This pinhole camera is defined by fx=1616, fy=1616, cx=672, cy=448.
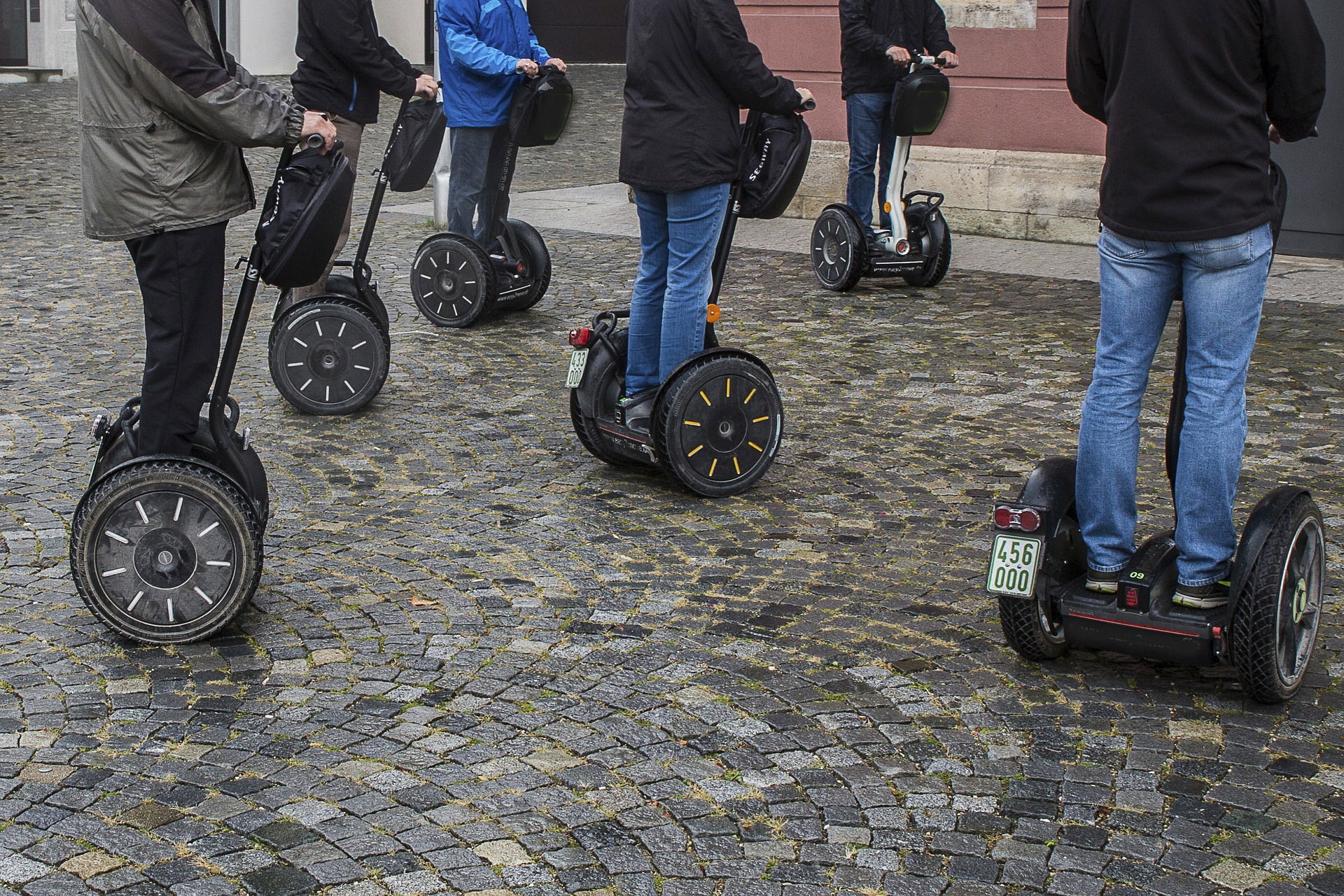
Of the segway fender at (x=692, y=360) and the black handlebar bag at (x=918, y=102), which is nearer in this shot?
the segway fender at (x=692, y=360)

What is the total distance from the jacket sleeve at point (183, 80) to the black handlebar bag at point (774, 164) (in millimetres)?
2046

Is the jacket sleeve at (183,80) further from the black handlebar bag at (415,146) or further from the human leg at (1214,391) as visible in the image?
the black handlebar bag at (415,146)

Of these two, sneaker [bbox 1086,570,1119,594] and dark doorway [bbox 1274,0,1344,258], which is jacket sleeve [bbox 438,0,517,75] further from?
dark doorway [bbox 1274,0,1344,258]

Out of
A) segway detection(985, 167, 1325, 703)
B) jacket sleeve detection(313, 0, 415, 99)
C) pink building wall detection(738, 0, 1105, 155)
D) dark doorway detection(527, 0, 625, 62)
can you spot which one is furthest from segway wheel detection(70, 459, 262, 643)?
dark doorway detection(527, 0, 625, 62)

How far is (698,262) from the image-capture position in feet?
19.6

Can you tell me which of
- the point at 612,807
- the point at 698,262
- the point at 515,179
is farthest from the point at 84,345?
the point at 515,179

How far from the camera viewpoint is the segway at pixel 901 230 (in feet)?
31.0

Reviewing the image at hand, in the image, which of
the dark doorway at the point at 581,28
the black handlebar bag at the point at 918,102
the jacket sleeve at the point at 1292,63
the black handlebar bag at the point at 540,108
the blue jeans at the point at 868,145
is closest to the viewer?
the jacket sleeve at the point at 1292,63

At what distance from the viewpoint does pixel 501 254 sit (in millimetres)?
8758

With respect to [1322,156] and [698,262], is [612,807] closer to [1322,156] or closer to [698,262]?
[698,262]

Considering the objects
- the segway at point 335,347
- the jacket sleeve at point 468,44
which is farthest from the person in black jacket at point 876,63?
the segway at point 335,347

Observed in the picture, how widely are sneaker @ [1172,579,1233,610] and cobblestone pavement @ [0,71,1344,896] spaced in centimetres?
25

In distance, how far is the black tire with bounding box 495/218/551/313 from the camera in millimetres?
8773

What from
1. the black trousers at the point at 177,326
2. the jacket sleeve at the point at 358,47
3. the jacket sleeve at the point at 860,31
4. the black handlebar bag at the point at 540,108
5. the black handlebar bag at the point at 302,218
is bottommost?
the black trousers at the point at 177,326
